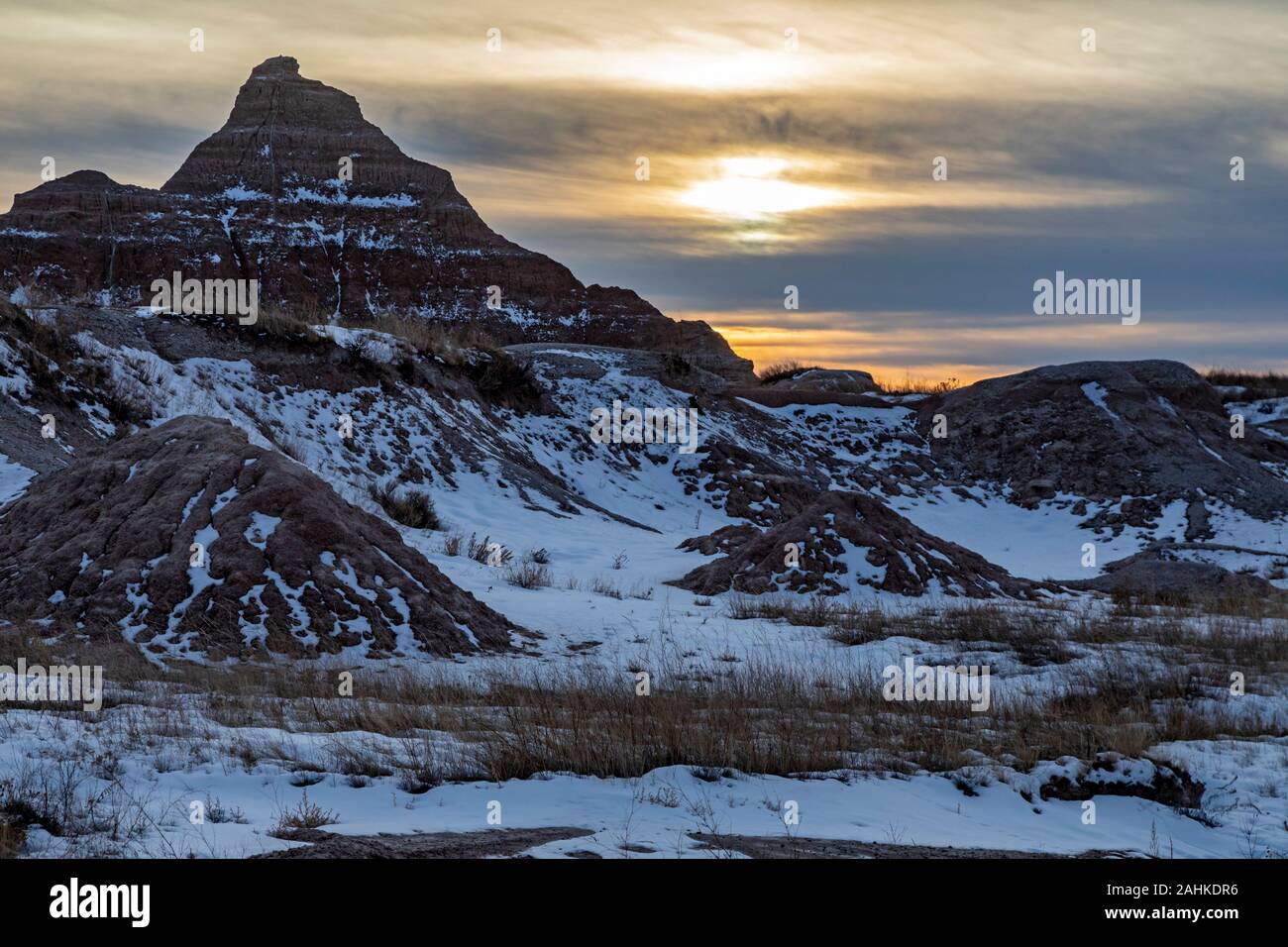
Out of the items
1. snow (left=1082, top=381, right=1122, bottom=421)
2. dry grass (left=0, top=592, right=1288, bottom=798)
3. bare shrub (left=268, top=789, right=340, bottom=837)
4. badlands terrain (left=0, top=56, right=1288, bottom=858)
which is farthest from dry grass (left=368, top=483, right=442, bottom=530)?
snow (left=1082, top=381, right=1122, bottom=421)

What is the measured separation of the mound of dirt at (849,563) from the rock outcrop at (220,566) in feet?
16.0

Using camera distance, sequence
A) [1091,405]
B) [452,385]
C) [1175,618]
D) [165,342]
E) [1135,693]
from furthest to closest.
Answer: [1091,405]
[452,385]
[165,342]
[1175,618]
[1135,693]

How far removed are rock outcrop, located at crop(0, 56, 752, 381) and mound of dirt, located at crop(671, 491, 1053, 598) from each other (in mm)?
54664

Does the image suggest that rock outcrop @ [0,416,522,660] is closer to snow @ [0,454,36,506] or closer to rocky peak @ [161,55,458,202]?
snow @ [0,454,36,506]

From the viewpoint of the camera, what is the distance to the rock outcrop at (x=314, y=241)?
77.9m

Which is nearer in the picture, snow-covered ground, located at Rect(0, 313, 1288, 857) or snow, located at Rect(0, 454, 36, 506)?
snow-covered ground, located at Rect(0, 313, 1288, 857)

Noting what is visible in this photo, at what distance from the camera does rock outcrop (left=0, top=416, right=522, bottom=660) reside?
1002 cm

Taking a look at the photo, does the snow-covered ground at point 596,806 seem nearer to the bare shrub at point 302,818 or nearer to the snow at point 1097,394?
the bare shrub at point 302,818

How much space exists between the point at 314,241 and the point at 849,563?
78.0 meters

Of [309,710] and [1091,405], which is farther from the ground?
Answer: [1091,405]
